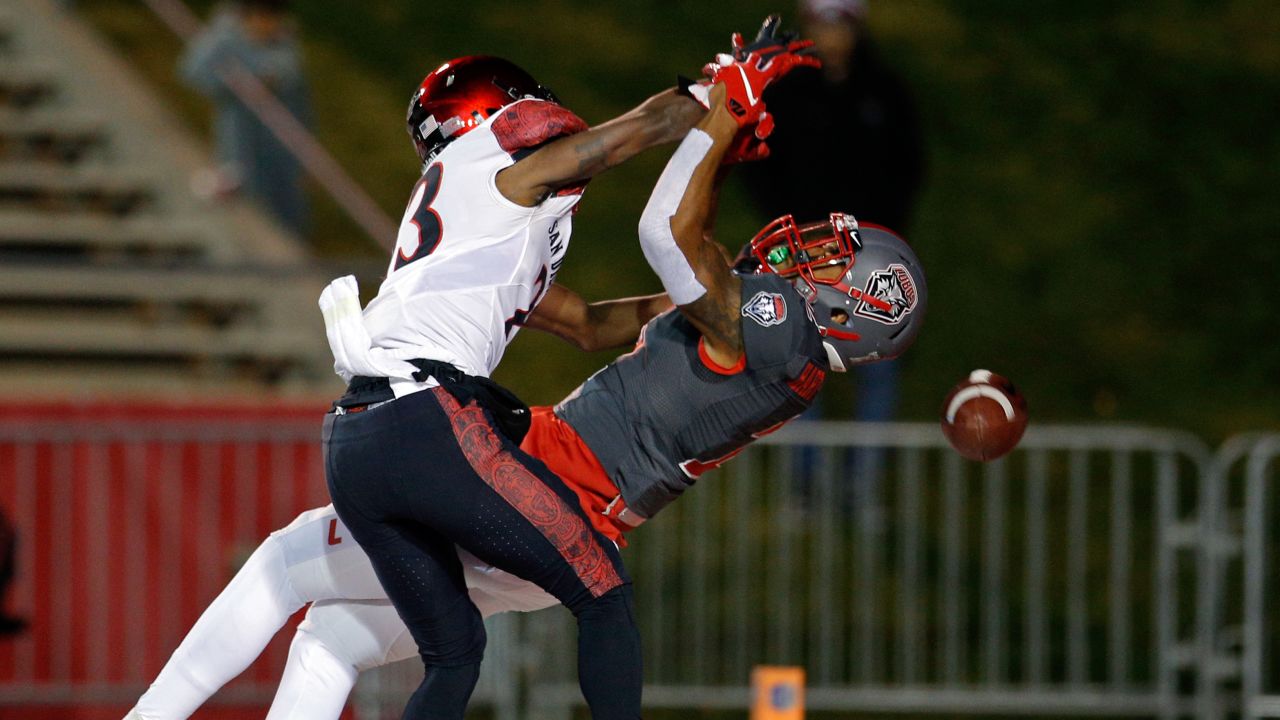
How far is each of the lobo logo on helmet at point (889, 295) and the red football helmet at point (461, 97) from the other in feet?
→ 3.22

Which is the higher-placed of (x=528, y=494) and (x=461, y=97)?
(x=461, y=97)

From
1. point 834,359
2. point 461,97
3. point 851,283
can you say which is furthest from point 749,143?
point 461,97

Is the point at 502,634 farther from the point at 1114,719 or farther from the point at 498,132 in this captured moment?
the point at 498,132

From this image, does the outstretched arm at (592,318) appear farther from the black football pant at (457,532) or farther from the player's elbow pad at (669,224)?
the black football pant at (457,532)

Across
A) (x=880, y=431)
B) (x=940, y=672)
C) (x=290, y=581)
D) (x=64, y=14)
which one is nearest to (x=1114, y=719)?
(x=940, y=672)

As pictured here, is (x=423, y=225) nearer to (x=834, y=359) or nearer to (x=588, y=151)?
(x=588, y=151)

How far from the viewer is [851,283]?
466cm

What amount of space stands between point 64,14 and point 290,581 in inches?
245

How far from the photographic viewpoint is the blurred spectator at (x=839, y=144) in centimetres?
836

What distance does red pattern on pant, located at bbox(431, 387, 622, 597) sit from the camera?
13.9 ft

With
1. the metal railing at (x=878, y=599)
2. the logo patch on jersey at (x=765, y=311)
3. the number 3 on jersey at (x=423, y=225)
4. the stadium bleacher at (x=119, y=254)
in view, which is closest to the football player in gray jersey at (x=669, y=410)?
the logo patch on jersey at (x=765, y=311)

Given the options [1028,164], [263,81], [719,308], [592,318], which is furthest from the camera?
[1028,164]

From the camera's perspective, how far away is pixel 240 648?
15.5 feet

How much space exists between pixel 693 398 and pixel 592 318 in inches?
23.2
